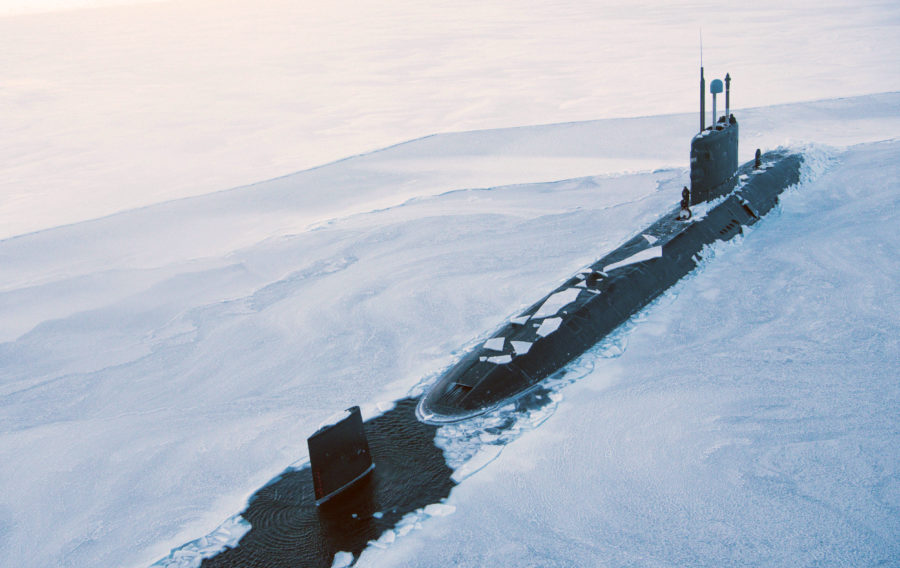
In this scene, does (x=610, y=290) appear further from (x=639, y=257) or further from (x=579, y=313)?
(x=639, y=257)

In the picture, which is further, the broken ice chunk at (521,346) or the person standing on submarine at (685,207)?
the person standing on submarine at (685,207)

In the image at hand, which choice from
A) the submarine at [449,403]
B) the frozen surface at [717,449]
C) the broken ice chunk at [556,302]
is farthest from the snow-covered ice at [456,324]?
the broken ice chunk at [556,302]

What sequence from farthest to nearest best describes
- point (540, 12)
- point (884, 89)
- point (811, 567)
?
1. point (540, 12)
2. point (884, 89)
3. point (811, 567)

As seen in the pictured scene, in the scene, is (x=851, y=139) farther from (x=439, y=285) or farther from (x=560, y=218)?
(x=439, y=285)

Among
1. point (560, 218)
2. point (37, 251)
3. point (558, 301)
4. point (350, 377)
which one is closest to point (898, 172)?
point (560, 218)

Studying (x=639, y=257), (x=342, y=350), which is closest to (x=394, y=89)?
(x=639, y=257)

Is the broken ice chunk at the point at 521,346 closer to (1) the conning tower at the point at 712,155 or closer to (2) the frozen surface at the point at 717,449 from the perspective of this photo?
(2) the frozen surface at the point at 717,449
